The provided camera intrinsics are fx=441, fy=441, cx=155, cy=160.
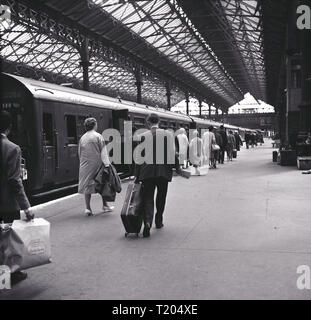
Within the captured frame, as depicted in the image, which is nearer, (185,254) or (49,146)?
(185,254)

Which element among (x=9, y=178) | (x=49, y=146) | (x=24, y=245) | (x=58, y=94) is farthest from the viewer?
(x=58, y=94)

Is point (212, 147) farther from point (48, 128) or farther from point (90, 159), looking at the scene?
point (90, 159)

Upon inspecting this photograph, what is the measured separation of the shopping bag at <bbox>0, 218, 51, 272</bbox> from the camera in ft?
12.6

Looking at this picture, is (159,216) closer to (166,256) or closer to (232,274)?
(166,256)

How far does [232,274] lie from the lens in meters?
4.19

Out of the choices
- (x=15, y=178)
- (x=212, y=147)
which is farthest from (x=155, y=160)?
(x=212, y=147)

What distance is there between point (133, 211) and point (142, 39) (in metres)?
26.2

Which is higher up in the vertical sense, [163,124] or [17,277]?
[163,124]

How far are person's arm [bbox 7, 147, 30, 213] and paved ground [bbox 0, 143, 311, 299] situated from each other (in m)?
0.77

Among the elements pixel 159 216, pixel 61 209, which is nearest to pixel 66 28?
pixel 61 209

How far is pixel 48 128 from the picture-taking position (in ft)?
32.0

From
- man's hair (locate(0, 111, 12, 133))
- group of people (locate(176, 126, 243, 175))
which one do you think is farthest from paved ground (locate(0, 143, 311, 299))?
group of people (locate(176, 126, 243, 175))

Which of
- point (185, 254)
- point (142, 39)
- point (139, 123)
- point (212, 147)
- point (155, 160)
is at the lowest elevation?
point (185, 254)

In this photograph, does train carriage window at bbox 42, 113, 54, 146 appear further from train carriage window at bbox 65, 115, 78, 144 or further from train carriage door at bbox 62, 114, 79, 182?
train carriage window at bbox 65, 115, 78, 144
